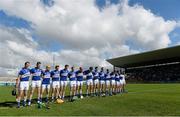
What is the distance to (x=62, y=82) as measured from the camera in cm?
2189

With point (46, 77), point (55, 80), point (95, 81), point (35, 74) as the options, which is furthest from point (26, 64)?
point (95, 81)

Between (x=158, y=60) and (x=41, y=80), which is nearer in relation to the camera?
(x=41, y=80)

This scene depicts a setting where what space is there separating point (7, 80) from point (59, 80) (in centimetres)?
6067

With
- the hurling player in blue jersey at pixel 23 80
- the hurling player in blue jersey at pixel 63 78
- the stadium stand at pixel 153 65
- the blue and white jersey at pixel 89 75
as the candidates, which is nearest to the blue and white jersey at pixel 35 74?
the hurling player in blue jersey at pixel 23 80

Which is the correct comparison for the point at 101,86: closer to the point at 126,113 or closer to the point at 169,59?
the point at 126,113

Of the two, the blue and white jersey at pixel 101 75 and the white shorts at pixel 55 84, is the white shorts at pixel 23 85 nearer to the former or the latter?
the white shorts at pixel 55 84

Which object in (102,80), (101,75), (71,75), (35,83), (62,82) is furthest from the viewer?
(102,80)

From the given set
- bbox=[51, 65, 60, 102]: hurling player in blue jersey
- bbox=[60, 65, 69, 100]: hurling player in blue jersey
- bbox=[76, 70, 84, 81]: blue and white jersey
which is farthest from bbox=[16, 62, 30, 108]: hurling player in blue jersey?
bbox=[76, 70, 84, 81]: blue and white jersey

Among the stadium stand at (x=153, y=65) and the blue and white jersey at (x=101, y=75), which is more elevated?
the stadium stand at (x=153, y=65)

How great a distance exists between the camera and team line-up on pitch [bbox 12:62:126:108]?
60.4 feet

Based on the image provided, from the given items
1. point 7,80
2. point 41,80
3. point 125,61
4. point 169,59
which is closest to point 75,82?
point 41,80

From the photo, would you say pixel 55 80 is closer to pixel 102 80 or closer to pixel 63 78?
pixel 63 78

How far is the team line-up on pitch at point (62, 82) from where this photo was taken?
18.4 m

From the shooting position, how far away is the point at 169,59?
85.8 m
